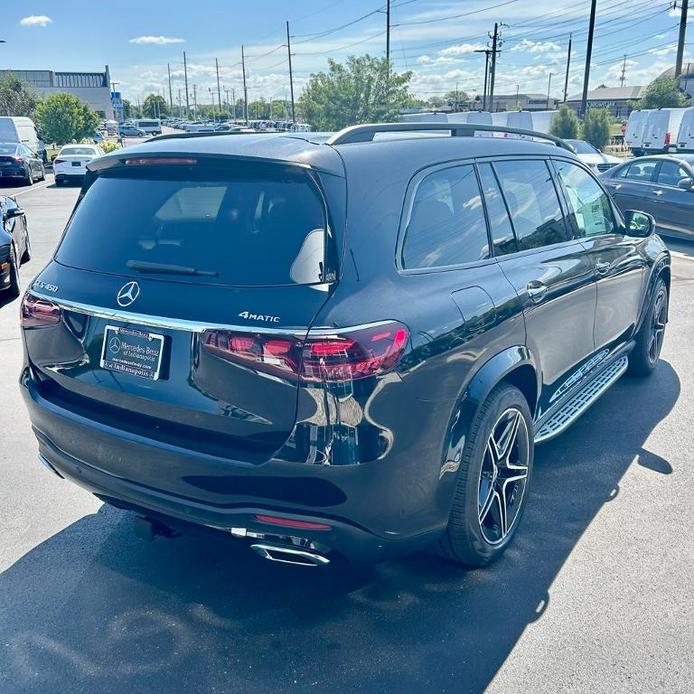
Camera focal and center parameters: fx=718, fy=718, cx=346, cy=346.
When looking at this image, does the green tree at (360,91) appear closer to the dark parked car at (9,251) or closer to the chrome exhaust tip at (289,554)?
the dark parked car at (9,251)

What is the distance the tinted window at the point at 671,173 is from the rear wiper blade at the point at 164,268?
11.4m

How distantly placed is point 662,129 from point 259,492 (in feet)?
103

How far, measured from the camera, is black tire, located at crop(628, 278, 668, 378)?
18.4 feet

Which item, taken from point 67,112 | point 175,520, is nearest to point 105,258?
point 175,520

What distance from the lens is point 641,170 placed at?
1288 cm

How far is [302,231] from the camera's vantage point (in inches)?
101

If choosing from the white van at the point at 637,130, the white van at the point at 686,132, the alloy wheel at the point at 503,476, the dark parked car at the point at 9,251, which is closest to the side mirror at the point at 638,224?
the alloy wheel at the point at 503,476

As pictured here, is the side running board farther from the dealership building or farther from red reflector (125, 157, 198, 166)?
the dealership building

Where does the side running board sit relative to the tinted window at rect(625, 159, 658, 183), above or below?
below

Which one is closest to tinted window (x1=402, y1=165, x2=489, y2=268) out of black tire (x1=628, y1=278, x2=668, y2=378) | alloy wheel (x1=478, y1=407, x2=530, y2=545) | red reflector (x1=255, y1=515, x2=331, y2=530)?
alloy wheel (x1=478, y1=407, x2=530, y2=545)

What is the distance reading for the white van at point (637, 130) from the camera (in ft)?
99.8

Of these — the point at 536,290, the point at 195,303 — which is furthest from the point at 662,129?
the point at 195,303

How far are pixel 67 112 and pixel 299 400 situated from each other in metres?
47.0

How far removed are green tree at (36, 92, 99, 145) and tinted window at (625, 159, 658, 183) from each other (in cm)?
3931
